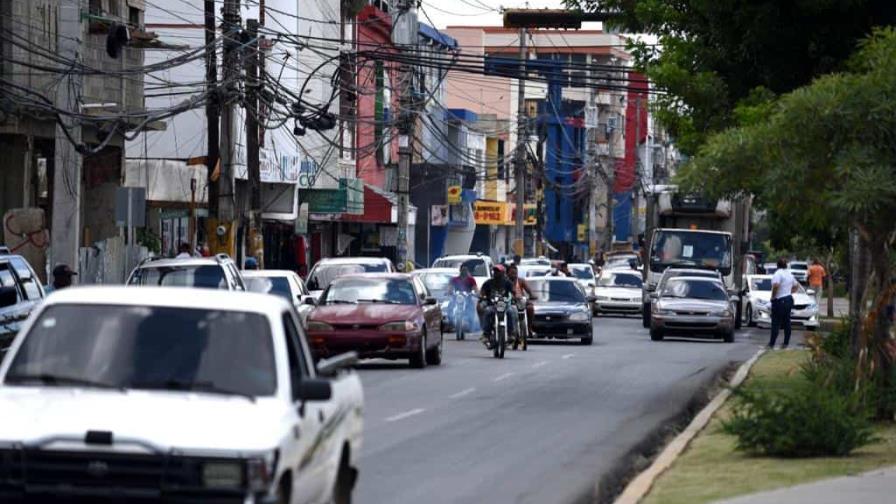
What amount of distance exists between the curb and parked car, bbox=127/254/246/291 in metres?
7.39

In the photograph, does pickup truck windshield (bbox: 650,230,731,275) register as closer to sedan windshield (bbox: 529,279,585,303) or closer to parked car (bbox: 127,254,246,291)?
sedan windshield (bbox: 529,279,585,303)

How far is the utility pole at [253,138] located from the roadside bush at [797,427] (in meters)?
19.6

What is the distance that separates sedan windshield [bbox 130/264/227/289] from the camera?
26.6m

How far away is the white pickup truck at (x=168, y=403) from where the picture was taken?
28.2 feet

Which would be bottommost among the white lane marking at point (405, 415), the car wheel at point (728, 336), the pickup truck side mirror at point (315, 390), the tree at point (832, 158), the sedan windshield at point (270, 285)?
the car wheel at point (728, 336)

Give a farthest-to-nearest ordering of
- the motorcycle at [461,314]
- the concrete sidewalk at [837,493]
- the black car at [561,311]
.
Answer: the motorcycle at [461,314]
the black car at [561,311]
the concrete sidewalk at [837,493]

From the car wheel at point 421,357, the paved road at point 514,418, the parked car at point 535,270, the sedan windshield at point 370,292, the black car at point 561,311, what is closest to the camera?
the paved road at point 514,418

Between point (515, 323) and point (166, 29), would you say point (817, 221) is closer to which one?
point (515, 323)

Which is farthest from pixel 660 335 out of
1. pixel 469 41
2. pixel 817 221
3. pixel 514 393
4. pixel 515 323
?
pixel 469 41

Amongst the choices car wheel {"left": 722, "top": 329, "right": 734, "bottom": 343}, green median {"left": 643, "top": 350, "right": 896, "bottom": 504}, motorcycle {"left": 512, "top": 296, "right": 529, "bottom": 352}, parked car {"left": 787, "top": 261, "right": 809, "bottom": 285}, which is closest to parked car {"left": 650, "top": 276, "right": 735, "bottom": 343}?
car wheel {"left": 722, "top": 329, "right": 734, "bottom": 343}

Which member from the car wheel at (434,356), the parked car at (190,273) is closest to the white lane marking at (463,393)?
the parked car at (190,273)

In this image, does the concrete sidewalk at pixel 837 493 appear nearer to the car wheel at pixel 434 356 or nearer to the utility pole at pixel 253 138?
the car wheel at pixel 434 356

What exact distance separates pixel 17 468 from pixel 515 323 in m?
28.6

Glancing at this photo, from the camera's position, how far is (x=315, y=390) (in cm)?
949
